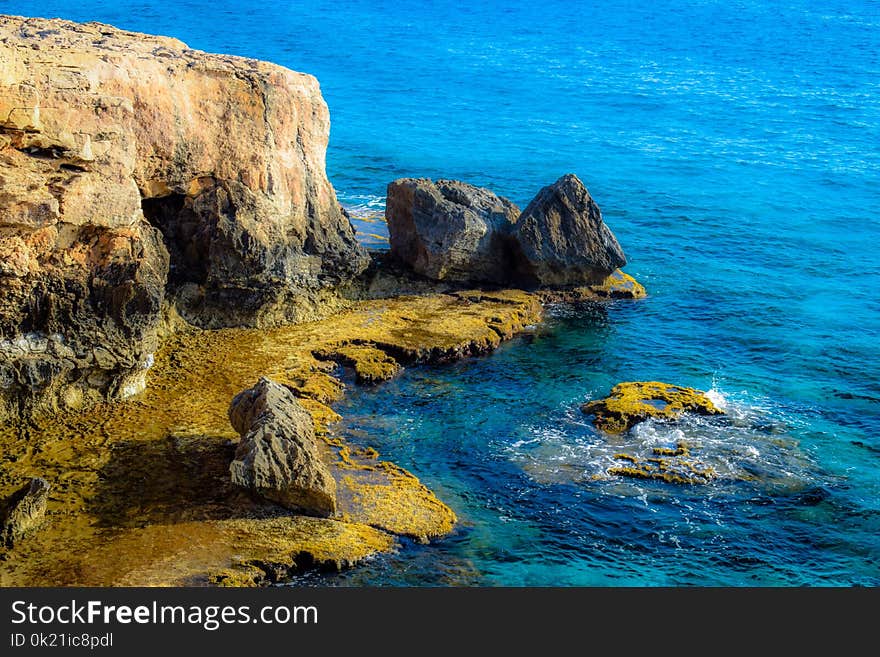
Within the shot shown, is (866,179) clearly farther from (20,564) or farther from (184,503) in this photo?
(20,564)

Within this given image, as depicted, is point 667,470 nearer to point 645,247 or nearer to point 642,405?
point 642,405

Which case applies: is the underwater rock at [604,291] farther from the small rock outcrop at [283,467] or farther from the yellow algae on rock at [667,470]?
the small rock outcrop at [283,467]

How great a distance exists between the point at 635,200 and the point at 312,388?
29.7 meters

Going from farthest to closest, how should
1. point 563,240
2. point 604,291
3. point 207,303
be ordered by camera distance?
point 604,291 < point 563,240 < point 207,303

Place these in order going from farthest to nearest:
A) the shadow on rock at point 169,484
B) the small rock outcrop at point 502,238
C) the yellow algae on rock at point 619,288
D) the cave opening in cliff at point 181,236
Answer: the yellow algae on rock at point 619,288, the small rock outcrop at point 502,238, the cave opening in cliff at point 181,236, the shadow on rock at point 169,484

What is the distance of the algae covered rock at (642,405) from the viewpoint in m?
32.8

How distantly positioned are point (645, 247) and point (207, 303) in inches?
862

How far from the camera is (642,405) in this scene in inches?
1328

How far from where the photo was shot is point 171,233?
35500 mm

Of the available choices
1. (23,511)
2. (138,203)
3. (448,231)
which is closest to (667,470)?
(448,231)

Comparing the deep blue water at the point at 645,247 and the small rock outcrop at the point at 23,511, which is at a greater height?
the deep blue water at the point at 645,247

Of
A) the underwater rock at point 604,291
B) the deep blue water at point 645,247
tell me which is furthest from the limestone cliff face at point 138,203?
the underwater rock at point 604,291

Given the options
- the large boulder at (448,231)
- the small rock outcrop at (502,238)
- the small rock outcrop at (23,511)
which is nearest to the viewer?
the small rock outcrop at (23,511)

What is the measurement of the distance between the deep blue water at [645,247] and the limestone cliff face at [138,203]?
19.9ft
